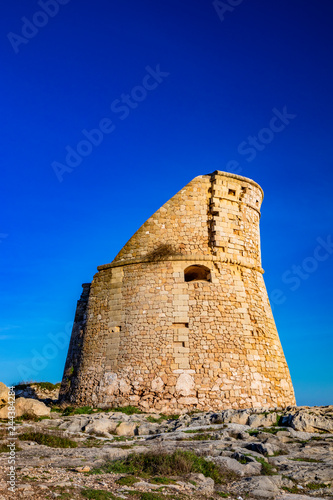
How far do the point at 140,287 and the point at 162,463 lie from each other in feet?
27.2

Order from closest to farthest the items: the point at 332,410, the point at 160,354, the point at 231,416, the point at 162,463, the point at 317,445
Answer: the point at 162,463, the point at 317,445, the point at 231,416, the point at 332,410, the point at 160,354

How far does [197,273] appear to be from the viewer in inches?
619

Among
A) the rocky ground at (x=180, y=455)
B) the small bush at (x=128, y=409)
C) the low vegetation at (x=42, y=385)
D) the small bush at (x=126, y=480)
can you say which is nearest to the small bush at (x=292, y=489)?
the rocky ground at (x=180, y=455)

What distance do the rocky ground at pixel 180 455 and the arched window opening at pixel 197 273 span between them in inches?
200

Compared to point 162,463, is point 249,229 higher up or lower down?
higher up

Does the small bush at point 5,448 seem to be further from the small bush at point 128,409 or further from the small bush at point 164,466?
the small bush at point 128,409

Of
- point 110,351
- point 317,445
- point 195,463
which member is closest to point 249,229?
point 110,351

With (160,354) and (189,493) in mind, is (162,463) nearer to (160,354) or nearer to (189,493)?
(189,493)

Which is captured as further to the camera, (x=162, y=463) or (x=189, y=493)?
(x=162, y=463)

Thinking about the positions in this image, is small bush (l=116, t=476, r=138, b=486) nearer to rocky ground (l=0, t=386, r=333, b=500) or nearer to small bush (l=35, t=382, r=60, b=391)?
rocky ground (l=0, t=386, r=333, b=500)

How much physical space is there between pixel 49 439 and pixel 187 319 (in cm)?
610

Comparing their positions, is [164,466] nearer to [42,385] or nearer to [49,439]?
[49,439]

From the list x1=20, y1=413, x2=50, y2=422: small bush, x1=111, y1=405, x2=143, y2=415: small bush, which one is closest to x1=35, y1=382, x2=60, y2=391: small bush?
x1=111, y1=405, x2=143, y2=415: small bush

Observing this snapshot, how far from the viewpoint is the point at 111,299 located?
1478 centimetres
